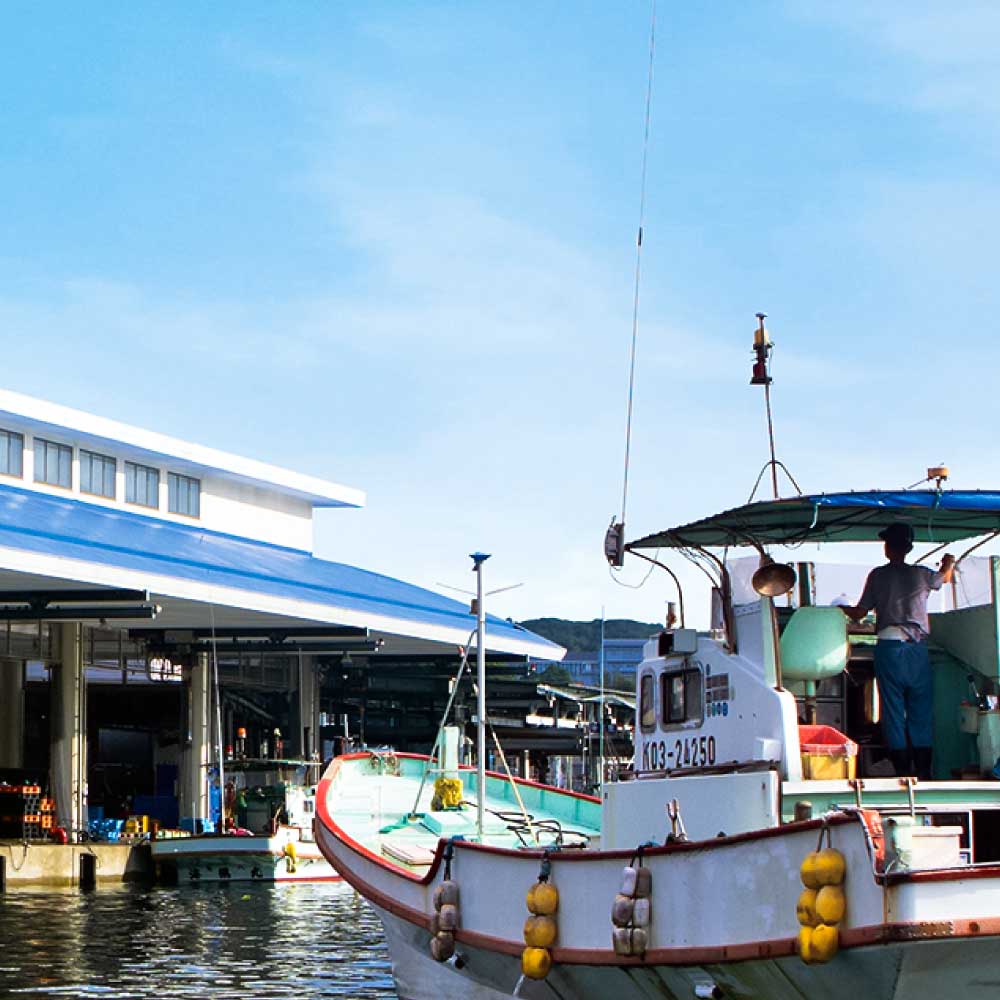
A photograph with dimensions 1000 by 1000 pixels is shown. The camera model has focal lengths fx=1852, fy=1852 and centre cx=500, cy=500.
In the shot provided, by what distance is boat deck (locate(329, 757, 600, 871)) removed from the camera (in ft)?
70.6

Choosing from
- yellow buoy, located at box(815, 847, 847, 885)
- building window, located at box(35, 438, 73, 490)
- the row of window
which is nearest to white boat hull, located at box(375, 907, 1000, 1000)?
yellow buoy, located at box(815, 847, 847, 885)

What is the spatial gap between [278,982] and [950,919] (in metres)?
13.3

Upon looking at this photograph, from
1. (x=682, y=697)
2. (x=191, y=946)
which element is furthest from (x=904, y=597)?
(x=191, y=946)

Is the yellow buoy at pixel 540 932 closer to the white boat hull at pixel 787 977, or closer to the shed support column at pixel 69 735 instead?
the white boat hull at pixel 787 977

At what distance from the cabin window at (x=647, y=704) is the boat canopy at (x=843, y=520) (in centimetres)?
117

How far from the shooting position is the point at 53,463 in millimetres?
54875

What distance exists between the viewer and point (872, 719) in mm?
14898

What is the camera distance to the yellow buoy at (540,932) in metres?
14.5

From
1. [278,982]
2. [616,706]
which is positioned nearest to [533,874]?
[278,982]

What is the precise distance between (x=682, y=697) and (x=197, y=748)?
4005cm

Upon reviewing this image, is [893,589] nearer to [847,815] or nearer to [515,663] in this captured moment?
[847,815]

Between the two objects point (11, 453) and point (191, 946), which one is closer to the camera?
point (191, 946)

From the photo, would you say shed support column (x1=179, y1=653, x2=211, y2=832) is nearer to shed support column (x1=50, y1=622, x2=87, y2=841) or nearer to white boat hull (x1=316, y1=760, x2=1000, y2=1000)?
shed support column (x1=50, y1=622, x2=87, y2=841)

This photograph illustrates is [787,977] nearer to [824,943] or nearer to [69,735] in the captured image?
[824,943]
